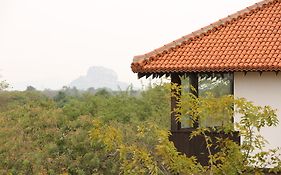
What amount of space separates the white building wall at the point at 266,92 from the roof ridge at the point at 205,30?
5.73 feet

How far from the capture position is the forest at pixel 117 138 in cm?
1207

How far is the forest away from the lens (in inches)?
475

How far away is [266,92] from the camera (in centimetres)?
1597

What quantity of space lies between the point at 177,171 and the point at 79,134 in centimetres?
2310

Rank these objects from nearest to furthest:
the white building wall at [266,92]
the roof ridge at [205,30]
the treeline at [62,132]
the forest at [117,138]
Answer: the forest at [117,138] < the white building wall at [266,92] < the roof ridge at [205,30] < the treeline at [62,132]

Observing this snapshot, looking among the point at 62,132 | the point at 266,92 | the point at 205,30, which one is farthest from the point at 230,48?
the point at 62,132

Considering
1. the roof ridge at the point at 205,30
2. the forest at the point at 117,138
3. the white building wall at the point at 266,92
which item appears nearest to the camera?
the forest at the point at 117,138

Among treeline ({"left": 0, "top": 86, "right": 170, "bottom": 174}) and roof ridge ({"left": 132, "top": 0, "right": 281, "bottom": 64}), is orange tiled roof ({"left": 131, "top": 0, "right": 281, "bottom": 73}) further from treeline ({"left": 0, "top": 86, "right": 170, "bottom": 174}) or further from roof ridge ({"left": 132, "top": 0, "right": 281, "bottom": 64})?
treeline ({"left": 0, "top": 86, "right": 170, "bottom": 174})

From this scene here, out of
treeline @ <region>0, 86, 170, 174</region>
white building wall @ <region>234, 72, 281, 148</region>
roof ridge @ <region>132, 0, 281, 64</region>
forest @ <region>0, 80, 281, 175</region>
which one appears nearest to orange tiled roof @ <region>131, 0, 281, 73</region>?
roof ridge @ <region>132, 0, 281, 64</region>

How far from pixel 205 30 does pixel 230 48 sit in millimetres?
1010

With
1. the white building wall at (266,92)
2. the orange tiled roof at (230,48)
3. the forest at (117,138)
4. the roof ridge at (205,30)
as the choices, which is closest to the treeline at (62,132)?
the forest at (117,138)

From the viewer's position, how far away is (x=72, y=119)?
39.9 metres

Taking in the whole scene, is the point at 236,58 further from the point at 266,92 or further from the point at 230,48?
the point at 266,92

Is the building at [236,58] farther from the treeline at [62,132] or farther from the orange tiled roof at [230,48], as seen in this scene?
the treeline at [62,132]
